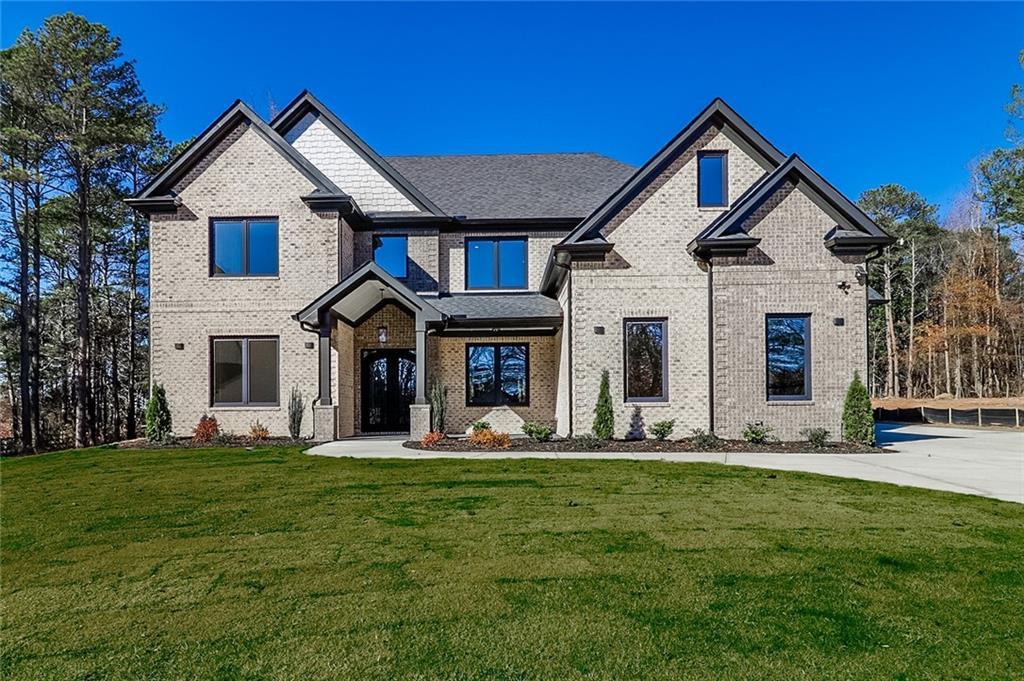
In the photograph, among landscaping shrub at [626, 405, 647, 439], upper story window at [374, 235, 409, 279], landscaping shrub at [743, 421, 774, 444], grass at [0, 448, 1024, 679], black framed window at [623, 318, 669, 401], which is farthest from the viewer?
upper story window at [374, 235, 409, 279]

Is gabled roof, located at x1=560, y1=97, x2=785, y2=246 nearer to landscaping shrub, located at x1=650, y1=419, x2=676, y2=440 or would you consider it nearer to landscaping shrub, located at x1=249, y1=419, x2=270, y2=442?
landscaping shrub, located at x1=650, y1=419, x2=676, y2=440

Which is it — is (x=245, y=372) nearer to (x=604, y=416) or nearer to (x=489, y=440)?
(x=489, y=440)

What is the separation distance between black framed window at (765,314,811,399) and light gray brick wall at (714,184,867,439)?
15 centimetres

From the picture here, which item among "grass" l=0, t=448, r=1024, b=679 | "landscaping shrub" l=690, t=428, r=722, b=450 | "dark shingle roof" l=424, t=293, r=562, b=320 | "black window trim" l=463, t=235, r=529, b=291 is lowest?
"landscaping shrub" l=690, t=428, r=722, b=450

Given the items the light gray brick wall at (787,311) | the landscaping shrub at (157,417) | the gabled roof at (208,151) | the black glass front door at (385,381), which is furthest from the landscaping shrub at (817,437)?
the landscaping shrub at (157,417)

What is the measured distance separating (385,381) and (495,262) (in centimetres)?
466

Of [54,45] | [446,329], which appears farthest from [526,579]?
[54,45]

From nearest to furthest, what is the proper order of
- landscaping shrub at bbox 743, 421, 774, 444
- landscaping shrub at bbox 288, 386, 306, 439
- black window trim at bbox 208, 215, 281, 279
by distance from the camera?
landscaping shrub at bbox 743, 421, 774, 444 → landscaping shrub at bbox 288, 386, 306, 439 → black window trim at bbox 208, 215, 281, 279

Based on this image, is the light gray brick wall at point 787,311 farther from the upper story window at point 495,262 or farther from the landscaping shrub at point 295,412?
the landscaping shrub at point 295,412

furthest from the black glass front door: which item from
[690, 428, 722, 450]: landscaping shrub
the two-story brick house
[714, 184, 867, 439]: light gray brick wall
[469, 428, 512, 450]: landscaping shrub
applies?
[714, 184, 867, 439]: light gray brick wall

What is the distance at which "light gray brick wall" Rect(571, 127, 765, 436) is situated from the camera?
13.5m

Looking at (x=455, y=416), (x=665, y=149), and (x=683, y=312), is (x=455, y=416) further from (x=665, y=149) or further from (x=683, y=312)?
(x=665, y=149)

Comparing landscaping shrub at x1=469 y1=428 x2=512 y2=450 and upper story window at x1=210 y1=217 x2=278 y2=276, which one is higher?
upper story window at x1=210 y1=217 x2=278 y2=276

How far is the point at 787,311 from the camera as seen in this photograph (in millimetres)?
13141
